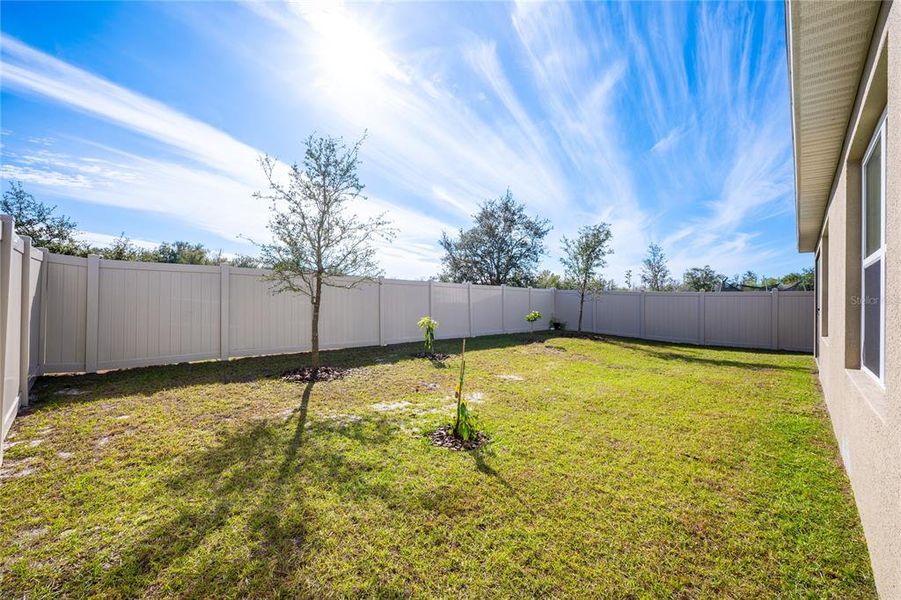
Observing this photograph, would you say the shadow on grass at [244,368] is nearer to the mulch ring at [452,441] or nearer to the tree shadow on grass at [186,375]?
the tree shadow on grass at [186,375]

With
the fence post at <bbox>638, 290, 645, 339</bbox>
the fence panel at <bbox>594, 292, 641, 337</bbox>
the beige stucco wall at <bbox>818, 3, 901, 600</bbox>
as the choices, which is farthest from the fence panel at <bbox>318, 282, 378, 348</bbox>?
the fence post at <bbox>638, 290, 645, 339</bbox>

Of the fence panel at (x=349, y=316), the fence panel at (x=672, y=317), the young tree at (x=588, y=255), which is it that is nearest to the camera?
the fence panel at (x=349, y=316)

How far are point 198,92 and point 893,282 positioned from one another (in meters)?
8.36

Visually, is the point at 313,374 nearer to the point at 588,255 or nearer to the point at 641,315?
the point at 588,255

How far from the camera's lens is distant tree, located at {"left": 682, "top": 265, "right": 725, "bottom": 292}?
2882 centimetres

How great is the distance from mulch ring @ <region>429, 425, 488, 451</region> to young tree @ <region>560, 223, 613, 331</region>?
11.5 meters

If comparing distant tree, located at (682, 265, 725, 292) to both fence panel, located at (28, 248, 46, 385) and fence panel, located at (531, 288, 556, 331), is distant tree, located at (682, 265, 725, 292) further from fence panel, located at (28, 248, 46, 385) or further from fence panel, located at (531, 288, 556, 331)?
fence panel, located at (28, 248, 46, 385)

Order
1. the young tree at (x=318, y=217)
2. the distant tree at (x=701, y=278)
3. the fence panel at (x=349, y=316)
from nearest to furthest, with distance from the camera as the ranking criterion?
the young tree at (x=318, y=217) → the fence panel at (x=349, y=316) → the distant tree at (x=701, y=278)

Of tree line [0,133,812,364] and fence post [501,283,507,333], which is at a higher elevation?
tree line [0,133,812,364]

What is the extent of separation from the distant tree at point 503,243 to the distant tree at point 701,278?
52.5ft

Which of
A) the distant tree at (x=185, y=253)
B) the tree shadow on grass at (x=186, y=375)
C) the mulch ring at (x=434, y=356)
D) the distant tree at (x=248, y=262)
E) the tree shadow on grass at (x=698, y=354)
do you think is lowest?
the tree shadow on grass at (x=698, y=354)

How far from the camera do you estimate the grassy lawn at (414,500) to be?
1.62 metres

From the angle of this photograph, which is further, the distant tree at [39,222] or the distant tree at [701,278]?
the distant tree at [701,278]

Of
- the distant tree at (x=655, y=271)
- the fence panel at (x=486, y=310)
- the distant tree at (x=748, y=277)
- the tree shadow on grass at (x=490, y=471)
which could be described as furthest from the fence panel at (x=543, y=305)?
the distant tree at (x=748, y=277)
